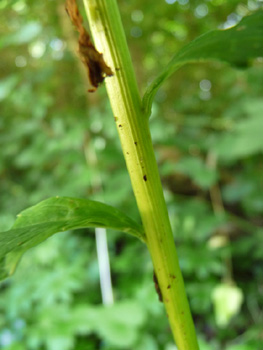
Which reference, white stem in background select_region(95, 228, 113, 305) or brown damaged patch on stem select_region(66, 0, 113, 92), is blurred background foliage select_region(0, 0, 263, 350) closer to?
white stem in background select_region(95, 228, 113, 305)

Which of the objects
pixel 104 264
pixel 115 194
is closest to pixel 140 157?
pixel 115 194

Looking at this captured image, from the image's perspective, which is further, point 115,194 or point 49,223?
point 115,194

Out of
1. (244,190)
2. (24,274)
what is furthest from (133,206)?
(244,190)

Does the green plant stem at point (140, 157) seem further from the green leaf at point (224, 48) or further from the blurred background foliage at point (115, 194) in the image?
the blurred background foliage at point (115, 194)

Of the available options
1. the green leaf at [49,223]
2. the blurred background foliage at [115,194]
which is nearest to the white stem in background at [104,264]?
the blurred background foliage at [115,194]

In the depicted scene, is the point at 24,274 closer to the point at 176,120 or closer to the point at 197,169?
the point at 197,169

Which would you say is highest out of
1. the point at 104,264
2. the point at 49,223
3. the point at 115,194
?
the point at 49,223

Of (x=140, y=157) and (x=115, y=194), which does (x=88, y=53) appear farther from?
(x=115, y=194)
